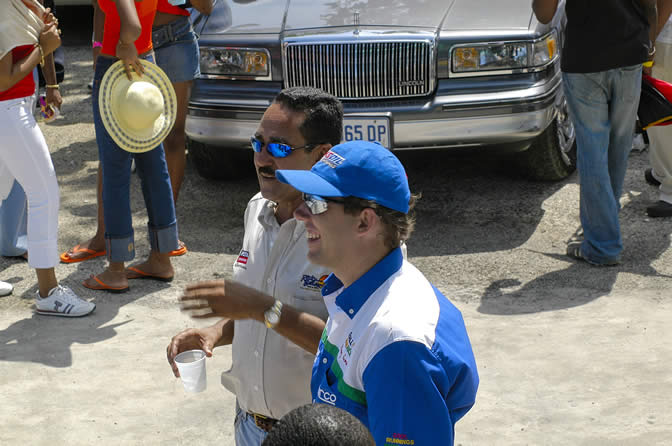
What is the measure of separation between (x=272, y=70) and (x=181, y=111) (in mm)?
699

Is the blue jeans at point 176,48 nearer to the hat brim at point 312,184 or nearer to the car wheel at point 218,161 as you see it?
the car wheel at point 218,161

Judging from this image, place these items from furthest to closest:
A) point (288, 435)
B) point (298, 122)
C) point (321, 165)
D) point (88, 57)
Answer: point (88, 57), point (298, 122), point (321, 165), point (288, 435)

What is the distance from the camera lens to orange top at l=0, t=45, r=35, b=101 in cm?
510

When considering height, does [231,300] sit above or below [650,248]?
above

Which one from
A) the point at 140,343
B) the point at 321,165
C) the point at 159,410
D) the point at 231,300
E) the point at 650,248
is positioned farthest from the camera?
the point at 650,248

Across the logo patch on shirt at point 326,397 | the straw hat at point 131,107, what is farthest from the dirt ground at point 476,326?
the logo patch on shirt at point 326,397

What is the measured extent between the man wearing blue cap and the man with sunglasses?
0.47m

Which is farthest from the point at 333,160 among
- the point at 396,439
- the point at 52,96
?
the point at 52,96

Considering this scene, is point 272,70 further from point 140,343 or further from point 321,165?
point 321,165

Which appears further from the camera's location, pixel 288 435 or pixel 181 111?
pixel 181 111

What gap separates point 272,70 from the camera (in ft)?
20.9

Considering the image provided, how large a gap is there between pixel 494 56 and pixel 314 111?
3.68 m

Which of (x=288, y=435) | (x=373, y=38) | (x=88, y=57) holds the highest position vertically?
(x=288, y=435)

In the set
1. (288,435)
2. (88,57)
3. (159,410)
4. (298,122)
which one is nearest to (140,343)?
(159,410)
